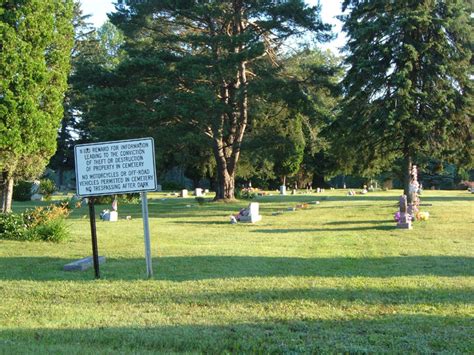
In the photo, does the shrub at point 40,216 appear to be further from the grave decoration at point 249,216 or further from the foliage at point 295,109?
the foliage at point 295,109

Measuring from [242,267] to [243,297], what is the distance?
2.43m

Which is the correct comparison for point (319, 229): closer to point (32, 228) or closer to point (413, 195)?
point (413, 195)

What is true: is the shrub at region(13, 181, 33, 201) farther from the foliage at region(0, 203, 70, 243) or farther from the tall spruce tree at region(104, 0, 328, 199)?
the foliage at region(0, 203, 70, 243)

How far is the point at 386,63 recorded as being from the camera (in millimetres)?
24219

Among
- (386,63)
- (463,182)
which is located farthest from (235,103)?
(463,182)

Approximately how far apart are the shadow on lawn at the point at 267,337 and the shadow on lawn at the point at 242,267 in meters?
2.86

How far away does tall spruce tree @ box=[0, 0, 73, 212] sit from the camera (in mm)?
14406

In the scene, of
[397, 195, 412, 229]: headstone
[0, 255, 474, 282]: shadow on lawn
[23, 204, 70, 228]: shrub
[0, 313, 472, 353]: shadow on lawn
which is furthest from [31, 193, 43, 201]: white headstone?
[0, 313, 472, 353]: shadow on lawn

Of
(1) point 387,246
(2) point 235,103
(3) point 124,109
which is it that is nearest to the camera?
(1) point 387,246

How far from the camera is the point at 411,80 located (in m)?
24.0

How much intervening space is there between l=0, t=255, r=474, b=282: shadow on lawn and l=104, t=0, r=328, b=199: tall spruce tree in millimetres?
16716

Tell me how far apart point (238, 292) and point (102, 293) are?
193cm

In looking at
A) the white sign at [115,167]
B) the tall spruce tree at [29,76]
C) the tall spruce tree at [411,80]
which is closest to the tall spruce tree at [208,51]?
the tall spruce tree at [411,80]

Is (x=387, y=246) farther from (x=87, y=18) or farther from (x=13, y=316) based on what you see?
(x=87, y=18)
